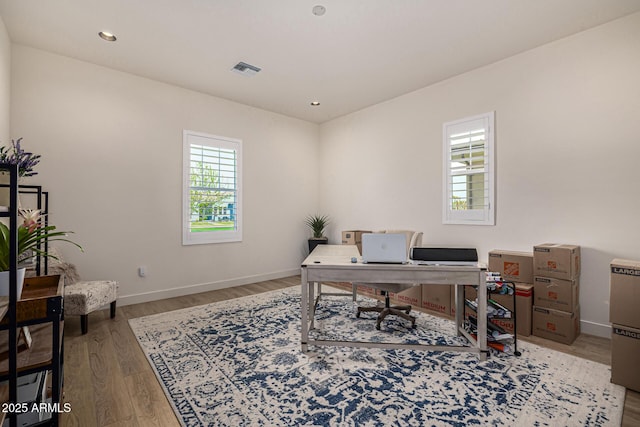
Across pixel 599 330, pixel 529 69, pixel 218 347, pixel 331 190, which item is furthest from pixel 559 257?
pixel 331 190

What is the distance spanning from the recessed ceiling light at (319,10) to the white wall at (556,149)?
210 centimetres

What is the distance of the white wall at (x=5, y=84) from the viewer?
107 inches

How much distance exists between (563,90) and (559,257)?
1661 millimetres

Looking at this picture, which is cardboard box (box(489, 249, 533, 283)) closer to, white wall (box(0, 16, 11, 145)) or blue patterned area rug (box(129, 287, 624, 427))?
blue patterned area rug (box(129, 287, 624, 427))

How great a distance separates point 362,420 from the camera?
1669 mm

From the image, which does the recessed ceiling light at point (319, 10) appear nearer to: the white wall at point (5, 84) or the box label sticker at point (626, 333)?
the white wall at point (5, 84)

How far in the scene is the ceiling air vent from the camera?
355 cm

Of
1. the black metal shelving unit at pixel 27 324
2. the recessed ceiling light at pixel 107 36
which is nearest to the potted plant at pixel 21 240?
the black metal shelving unit at pixel 27 324

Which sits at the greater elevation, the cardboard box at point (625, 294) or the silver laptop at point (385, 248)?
the silver laptop at point (385, 248)

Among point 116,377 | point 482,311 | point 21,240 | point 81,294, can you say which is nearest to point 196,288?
point 81,294

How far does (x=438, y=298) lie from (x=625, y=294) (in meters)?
1.65

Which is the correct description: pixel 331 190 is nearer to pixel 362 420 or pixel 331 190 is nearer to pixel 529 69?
pixel 529 69

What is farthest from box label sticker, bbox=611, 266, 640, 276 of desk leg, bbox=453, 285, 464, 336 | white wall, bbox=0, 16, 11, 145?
white wall, bbox=0, 16, 11, 145

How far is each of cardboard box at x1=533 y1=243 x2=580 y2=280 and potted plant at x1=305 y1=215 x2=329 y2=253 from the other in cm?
321
